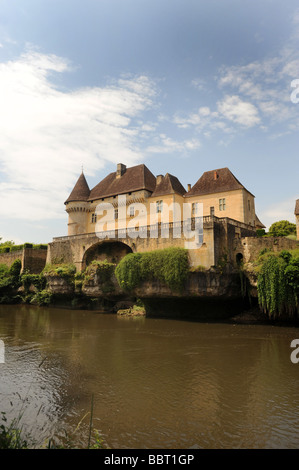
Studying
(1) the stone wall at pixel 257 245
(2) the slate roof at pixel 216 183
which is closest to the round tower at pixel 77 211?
(2) the slate roof at pixel 216 183

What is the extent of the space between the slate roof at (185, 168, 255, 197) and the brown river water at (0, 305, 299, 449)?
1361 centimetres

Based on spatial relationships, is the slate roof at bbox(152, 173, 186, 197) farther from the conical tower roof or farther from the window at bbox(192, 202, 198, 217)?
the conical tower roof

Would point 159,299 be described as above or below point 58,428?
above

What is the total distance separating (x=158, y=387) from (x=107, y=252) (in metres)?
22.3

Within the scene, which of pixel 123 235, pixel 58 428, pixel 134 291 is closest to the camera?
pixel 58 428

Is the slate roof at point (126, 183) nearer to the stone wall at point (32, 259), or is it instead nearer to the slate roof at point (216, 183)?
the slate roof at point (216, 183)

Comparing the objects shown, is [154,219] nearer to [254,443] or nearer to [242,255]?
[242,255]

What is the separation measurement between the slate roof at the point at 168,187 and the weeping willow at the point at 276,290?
13.6 meters

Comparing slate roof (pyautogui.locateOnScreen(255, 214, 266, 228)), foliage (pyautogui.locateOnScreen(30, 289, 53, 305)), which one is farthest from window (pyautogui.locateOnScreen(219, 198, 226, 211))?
foliage (pyautogui.locateOnScreen(30, 289, 53, 305))

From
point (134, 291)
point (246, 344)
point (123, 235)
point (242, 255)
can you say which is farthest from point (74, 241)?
point (246, 344)

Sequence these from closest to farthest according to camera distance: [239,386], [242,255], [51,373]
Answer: [239,386], [51,373], [242,255]

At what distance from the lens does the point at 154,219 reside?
106 ft

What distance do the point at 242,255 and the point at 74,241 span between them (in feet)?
58.8

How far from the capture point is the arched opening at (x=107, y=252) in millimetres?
30906
